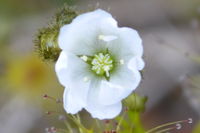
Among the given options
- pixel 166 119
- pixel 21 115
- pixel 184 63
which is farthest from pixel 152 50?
pixel 21 115

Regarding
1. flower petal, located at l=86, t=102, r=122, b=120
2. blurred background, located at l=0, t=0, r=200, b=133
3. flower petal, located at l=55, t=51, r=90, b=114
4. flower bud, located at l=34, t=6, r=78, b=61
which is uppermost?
flower bud, located at l=34, t=6, r=78, b=61

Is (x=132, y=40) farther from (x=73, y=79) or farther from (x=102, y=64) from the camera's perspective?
(x=73, y=79)

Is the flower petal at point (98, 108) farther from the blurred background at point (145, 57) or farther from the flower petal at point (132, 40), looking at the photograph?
the blurred background at point (145, 57)

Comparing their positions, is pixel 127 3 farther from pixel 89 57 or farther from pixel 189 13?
pixel 89 57

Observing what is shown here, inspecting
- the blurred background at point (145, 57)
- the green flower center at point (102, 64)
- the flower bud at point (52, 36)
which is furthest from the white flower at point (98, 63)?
the blurred background at point (145, 57)

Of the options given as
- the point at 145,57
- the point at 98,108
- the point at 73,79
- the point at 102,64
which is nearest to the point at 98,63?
the point at 102,64

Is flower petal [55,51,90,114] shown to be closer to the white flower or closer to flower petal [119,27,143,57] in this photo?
the white flower

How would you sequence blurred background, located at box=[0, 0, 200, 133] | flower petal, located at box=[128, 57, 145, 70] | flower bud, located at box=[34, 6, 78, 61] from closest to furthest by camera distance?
flower petal, located at box=[128, 57, 145, 70]
flower bud, located at box=[34, 6, 78, 61]
blurred background, located at box=[0, 0, 200, 133]

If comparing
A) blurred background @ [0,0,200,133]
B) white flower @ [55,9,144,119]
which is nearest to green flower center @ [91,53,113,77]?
white flower @ [55,9,144,119]
